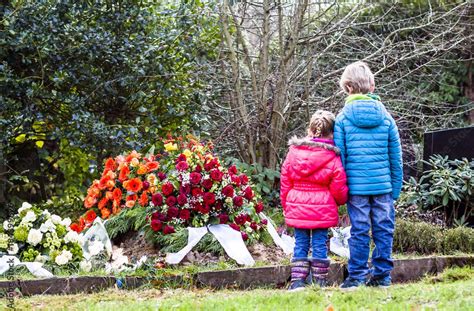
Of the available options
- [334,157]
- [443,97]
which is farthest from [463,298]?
[443,97]

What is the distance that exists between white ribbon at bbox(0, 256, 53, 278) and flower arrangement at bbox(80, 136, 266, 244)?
1.08 metres

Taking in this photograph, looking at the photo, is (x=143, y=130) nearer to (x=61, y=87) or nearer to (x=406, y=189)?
(x=61, y=87)

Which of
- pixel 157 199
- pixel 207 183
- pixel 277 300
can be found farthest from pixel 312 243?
pixel 157 199

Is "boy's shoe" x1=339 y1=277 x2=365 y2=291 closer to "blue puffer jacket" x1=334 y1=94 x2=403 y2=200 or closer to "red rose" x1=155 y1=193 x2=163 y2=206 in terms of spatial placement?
"blue puffer jacket" x1=334 y1=94 x2=403 y2=200

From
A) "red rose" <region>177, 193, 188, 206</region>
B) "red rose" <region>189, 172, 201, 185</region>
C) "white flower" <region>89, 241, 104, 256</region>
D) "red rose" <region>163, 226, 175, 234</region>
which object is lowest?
"white flower" <region>89, 241, 104, 256</region>

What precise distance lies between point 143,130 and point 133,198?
1.91m

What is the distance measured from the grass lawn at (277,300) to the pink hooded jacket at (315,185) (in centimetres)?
59

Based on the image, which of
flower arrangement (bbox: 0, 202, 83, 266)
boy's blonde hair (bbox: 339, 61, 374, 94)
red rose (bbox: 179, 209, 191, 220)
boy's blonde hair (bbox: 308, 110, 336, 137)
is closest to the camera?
boy's blonde hair (bbox: 339, 61, 374, 94)

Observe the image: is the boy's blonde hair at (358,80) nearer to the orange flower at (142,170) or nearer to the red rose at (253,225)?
the red rose at (253,225)

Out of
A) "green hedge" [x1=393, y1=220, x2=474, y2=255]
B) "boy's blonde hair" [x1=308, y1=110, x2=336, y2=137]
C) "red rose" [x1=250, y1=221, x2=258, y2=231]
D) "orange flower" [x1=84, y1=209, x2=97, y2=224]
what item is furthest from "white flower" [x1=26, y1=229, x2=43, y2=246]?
"green hedge" [x1=393, y1=220, x2=474, y2=255]

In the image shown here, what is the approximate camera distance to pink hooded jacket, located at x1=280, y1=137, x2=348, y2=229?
498 cm

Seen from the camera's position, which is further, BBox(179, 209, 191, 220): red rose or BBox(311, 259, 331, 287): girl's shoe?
BBox(179, 209, 191, 220): red rose

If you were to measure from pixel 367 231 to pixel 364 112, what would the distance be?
0.85 m

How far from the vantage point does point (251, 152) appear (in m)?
8.88
